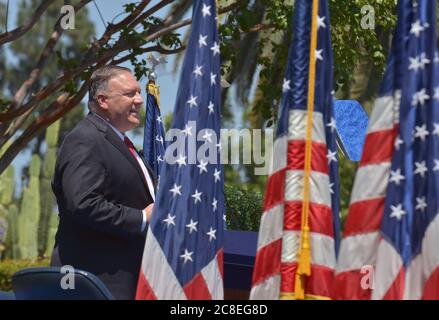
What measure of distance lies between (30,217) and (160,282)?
28.0m

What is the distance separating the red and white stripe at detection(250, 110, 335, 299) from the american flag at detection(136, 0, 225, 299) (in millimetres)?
417

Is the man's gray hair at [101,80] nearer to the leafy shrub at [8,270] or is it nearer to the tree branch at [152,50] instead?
the tree branch at [152,50]

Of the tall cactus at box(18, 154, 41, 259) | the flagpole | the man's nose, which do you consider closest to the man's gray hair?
the man's nose

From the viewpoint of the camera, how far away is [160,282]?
16.4ft

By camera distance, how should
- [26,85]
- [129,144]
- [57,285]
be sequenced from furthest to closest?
[26,85] → [129,144] → [57,285]

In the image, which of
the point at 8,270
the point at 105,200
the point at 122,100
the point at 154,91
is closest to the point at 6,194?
the point at 8,270

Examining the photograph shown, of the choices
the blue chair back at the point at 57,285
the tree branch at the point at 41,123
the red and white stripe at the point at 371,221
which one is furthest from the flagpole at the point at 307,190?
the tree branch at the point at 41,123

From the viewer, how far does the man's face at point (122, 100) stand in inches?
226

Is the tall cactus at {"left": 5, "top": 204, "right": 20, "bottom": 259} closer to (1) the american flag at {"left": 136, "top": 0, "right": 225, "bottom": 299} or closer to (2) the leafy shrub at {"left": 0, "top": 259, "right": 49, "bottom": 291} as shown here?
(2) the leafy shrub at {"left": 0, "top": 259, "right": 49, "bottom": 291}

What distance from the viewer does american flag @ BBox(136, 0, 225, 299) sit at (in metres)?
5.02

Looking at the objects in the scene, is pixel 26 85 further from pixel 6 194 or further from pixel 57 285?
pixel 6 194

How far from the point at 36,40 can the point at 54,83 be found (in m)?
36.0
